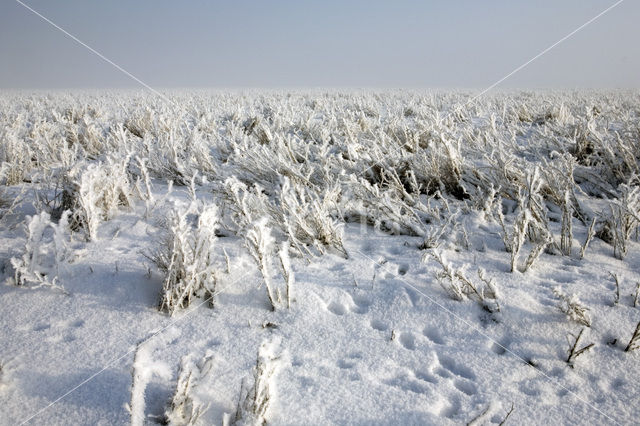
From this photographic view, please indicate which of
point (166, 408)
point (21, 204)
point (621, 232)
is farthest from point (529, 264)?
point (21, 204)

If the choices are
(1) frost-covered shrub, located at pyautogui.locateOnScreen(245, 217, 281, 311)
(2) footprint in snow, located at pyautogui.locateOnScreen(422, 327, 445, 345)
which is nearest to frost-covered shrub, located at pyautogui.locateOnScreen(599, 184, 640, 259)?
(2) footprint in snow, located at pyautogui.locateOnScreen(422, 327, 445, 345)

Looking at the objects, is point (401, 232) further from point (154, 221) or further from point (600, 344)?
point (154, 221)

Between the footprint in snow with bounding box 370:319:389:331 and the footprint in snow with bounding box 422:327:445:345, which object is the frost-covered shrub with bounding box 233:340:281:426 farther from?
the footprint in snow with bounding box 422:327:445:345

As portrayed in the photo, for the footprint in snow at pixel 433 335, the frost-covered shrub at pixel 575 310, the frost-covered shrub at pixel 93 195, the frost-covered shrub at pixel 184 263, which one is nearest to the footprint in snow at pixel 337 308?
the footprint in snow at pixel 433 335

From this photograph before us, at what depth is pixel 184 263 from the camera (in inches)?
70.2

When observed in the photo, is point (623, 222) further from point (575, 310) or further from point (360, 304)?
point (360, 304)

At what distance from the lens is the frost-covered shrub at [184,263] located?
1756mm

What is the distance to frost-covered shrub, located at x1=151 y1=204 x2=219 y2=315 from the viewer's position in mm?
1756

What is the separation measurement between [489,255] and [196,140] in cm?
315

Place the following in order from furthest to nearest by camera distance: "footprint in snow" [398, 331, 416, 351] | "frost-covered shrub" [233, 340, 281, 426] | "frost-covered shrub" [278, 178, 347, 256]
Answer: "frost-covered shrub" [278, 178, 347, 256] < "footprint in snow" [398, 331, 416, 351] < "frost-covered shrub" [233, 340, 281, 426]

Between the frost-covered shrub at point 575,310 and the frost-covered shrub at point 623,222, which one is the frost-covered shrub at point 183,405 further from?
the frost-covered shrub at point 623,222

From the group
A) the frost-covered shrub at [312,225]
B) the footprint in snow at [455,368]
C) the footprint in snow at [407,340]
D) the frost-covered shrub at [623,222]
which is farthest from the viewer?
the frost-covered shrub at [312,225]

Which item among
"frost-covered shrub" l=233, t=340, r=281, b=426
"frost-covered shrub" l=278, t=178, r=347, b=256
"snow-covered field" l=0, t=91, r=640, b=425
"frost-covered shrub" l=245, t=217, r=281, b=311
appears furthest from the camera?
"frost-covered shrub" l=278, t=178, r=347, b=256

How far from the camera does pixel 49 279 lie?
1.95 meters
